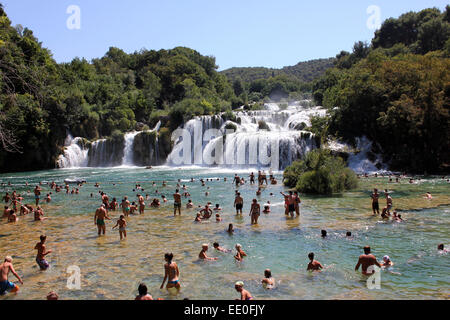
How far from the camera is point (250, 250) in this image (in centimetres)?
1252

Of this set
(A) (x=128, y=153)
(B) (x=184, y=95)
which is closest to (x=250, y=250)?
(A) (x=128, y=153)

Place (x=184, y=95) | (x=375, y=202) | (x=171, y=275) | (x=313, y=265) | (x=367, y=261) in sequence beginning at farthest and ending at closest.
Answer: (x=184, y=95) < (x=375, y=202) < (x=313, y=265) < (x=367, y=261) < (x=171, y=275)

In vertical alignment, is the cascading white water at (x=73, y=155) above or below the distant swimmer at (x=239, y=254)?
above

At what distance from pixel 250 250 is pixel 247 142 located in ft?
99.6

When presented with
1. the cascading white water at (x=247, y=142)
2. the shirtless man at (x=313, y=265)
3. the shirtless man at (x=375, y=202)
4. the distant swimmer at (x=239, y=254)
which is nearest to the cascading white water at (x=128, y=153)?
the cascading white water at (x=247, y=142)

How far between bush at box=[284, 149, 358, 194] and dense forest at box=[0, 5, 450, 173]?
20.5 feet

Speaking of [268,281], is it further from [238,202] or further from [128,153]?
[128,153]

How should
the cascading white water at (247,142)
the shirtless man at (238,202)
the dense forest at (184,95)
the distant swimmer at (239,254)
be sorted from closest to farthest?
1. the distant swimmer at (239,254)
2. the shirtless man at (238,202)
3. the dense forest at (184,95)
4. the cascading white water at (247,142)

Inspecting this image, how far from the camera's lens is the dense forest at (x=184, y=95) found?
1238 inches

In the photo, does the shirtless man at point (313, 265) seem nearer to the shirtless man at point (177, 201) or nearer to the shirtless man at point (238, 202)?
the shirtless man at point (238, 202)

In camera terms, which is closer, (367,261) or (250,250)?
(367,261)

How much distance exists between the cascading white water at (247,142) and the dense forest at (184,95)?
11.1 feet
